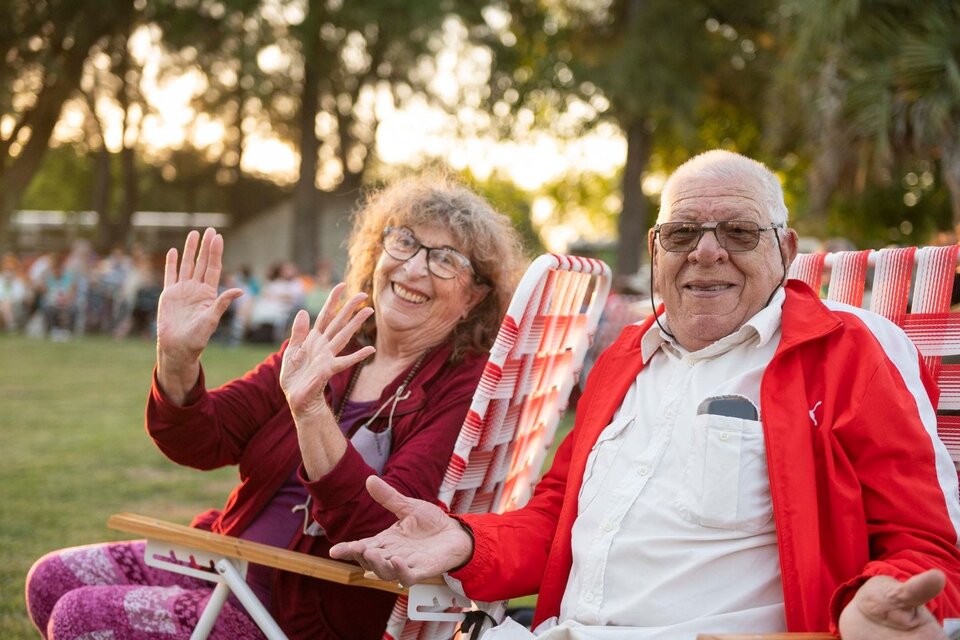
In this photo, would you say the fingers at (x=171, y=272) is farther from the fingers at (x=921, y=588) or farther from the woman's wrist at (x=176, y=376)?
the fingers at (x=921, y=588)

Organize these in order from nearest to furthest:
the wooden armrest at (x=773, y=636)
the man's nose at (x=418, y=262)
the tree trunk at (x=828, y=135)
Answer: the wooden armrest at (x=773, y=636)
the man's nose at (x=418, y=262)
the tree trunk at (x=828, y=135)

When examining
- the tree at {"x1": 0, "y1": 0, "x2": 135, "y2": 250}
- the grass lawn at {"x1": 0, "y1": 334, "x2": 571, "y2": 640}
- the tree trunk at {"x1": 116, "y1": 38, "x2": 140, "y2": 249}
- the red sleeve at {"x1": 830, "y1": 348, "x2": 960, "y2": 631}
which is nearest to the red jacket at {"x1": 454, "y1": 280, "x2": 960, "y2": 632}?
the red sleeve at {"x1": 830, "y1": 348, "x2": 960, "y2": 631}

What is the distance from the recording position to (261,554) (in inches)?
92.5

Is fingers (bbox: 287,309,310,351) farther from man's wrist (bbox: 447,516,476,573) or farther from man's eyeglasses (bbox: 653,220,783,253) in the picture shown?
man's eyeglasses (bbox: 653,220,783,253)

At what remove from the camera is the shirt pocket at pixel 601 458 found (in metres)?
2.36

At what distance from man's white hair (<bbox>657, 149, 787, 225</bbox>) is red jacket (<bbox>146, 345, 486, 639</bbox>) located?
0.84m

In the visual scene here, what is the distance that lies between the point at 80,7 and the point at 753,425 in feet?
65.3

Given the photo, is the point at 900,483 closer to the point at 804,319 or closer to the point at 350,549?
the point at 804,319

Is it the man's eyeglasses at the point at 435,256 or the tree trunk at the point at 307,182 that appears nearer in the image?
the man's eyeglasses at the point at 435,256

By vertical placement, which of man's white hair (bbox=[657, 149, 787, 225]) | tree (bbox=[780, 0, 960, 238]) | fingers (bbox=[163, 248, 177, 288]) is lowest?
fingers (bbox=[163, 248, 177, 288])

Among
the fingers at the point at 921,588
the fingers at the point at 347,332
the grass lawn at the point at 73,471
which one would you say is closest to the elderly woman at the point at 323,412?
the fingers at the point at 347,332

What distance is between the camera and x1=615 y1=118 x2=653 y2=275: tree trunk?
20.1m

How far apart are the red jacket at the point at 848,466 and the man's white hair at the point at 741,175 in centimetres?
24

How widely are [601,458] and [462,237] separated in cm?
89
